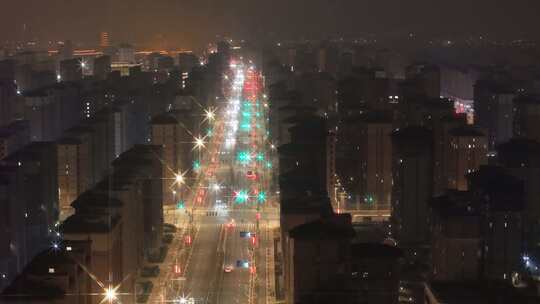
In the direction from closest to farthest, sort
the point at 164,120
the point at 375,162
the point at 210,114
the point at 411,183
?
the point at 411,183
the point at 375,162
the point at 164,120
the point at 210,114

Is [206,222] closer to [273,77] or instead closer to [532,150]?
[532,150]

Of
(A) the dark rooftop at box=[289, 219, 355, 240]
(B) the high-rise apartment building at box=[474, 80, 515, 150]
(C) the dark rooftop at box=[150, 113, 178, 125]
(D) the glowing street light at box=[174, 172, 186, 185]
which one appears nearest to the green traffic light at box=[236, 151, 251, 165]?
(C) the dark rooftop at box=[150, 113, 178, 125]

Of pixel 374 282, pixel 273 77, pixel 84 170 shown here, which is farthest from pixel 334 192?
pixel 273 77

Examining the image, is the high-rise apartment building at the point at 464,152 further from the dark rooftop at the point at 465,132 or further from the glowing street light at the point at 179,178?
the glowing street light at the point at 179,178

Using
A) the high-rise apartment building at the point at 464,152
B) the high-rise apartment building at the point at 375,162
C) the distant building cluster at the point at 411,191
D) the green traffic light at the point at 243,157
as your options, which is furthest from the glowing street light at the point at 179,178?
the high-rise apartment building at the point at 464,152

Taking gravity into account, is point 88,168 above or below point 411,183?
above

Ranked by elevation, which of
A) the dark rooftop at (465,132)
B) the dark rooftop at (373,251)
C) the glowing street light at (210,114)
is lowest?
the dark rooftop at (373,251)

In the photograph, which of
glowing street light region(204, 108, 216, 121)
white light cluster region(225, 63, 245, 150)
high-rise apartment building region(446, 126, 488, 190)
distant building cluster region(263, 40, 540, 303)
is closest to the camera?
distant building cluster region(263, 40, 540, 303)

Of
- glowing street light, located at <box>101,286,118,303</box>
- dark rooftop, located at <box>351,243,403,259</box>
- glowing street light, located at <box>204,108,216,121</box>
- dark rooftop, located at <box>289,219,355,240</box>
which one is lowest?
glowing street light, located at <box>101,286,118,303</box>

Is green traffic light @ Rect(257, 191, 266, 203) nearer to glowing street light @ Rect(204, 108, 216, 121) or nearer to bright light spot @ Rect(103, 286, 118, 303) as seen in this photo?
bright light spot @ Rect(103, 286, 118, 303)

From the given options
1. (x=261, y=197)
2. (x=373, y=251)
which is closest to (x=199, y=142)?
(x=261, y=197)

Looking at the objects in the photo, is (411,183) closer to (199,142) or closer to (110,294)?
(199,142)
